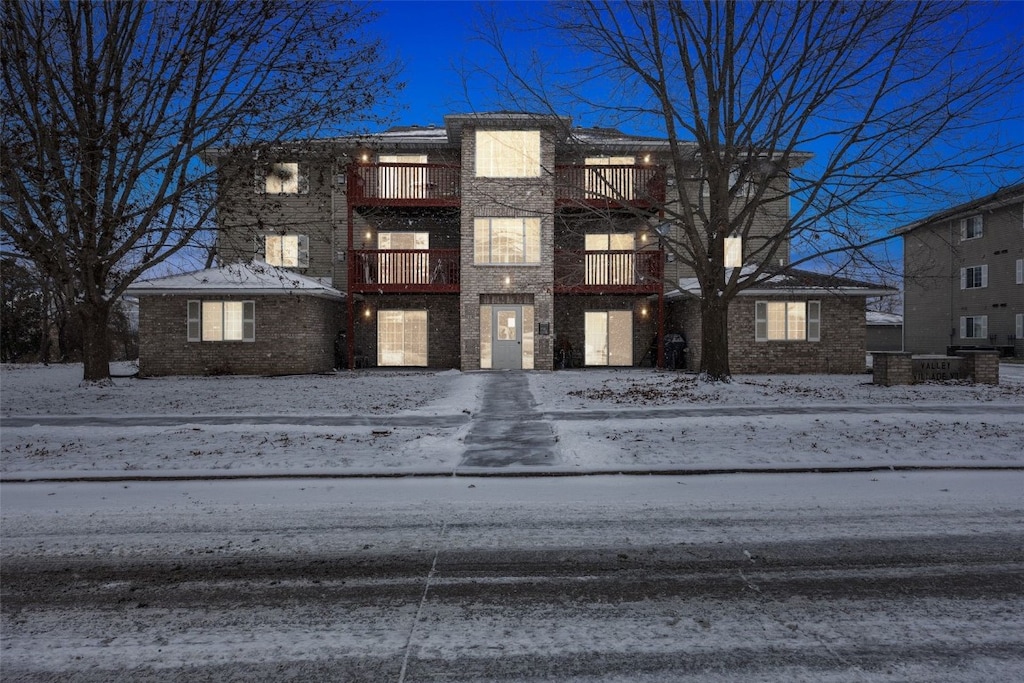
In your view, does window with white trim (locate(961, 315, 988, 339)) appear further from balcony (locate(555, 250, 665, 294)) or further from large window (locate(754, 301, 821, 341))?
balcony (locate(555, 250, 665, 294))

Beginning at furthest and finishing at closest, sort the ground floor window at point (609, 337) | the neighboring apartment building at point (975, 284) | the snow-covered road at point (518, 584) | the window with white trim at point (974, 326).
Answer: the window with white trim at point (974, 326), the neighboring apartment building at point (975, 284), the ground floor window at point (609, 337), the snow-covered road at point (518, 584)

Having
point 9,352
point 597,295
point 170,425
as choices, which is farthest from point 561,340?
point 9,352

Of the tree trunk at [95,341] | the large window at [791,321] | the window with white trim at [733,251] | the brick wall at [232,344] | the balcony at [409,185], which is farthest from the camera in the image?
the balcony at [409,185]

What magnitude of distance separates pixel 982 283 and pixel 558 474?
34682 mm

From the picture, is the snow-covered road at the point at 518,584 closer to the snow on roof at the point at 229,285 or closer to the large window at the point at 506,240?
the snow on roof at the point at 229,285

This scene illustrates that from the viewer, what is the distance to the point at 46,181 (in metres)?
9.12

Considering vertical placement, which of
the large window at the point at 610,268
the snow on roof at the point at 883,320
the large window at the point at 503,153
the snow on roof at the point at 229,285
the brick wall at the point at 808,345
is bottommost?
the brick wall at the point at 808,345

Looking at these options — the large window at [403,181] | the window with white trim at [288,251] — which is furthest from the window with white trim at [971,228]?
the window with white trim at [288,251]

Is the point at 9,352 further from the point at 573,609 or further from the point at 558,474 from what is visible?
the point at 573,609

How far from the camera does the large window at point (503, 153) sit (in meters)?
20.4

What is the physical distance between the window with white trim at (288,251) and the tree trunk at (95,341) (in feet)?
26.0

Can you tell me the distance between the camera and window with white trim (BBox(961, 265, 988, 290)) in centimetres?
3077

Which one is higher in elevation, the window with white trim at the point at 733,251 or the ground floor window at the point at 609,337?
the window with white trim at the point at 733,251

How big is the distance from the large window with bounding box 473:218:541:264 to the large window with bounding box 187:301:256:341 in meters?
7.80
